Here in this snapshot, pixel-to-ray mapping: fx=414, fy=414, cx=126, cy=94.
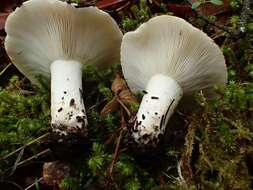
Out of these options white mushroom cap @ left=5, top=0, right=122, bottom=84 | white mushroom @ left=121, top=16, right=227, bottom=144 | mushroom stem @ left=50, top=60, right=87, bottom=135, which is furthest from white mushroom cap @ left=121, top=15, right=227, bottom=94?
mushroom stem @ left=50, top=60, right=87, bottom=135

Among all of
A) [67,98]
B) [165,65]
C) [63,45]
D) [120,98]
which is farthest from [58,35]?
[165,65]

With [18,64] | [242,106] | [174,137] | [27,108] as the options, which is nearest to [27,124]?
[27,108]

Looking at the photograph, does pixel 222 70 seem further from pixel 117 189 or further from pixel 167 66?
pixel 117 189

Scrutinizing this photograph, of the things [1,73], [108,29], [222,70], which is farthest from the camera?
[1,73]

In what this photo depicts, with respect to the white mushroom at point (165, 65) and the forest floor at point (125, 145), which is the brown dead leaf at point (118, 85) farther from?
the white mushroom at point (165, 65)

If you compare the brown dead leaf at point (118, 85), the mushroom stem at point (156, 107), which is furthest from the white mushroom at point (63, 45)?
the mushroom stem at point (156, 107)

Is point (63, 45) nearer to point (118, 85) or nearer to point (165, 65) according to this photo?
point (118, 85)
